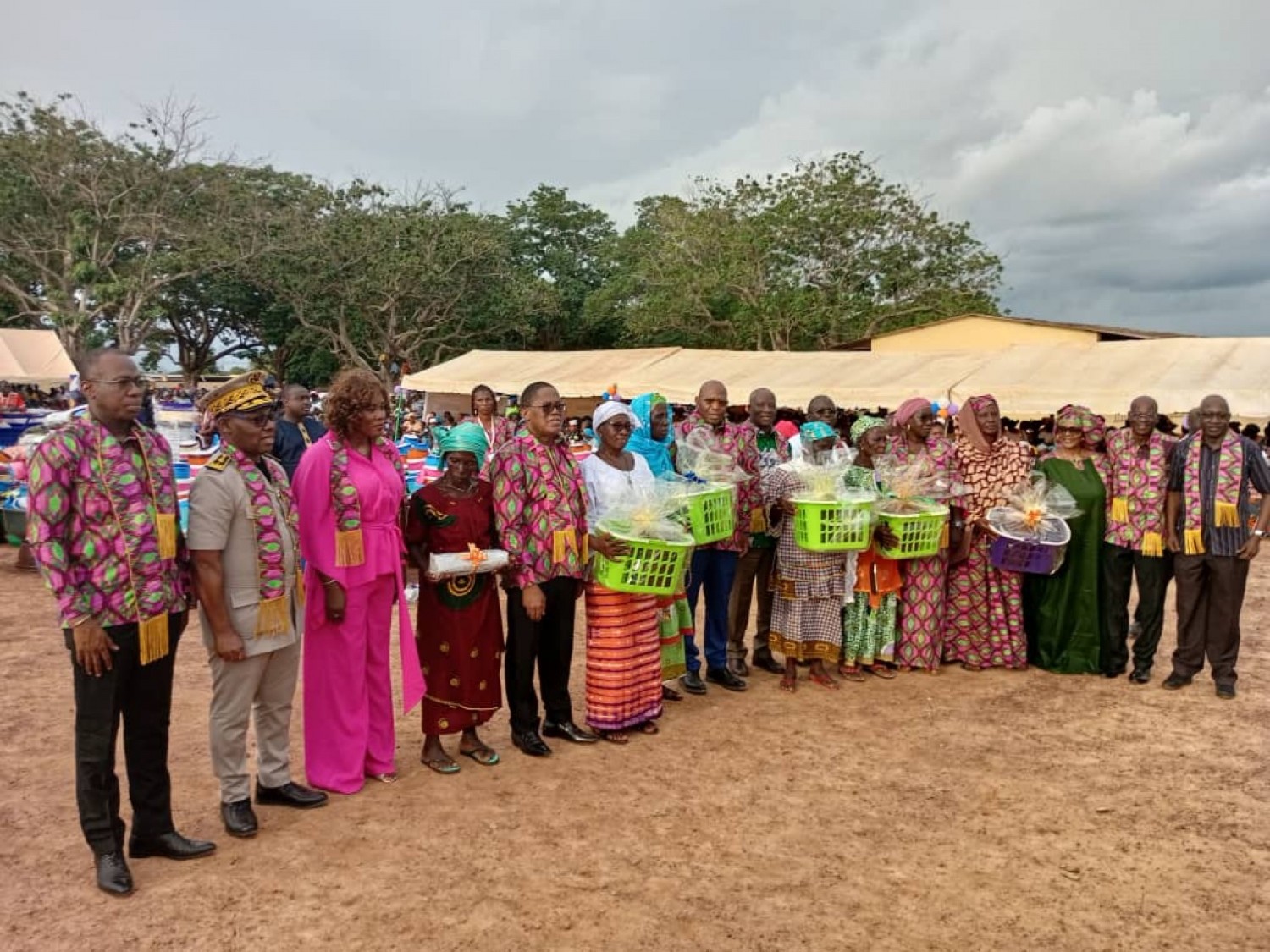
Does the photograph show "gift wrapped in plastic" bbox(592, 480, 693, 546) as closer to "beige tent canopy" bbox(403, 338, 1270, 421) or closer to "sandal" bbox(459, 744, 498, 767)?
"sandal" bbox(459, 744, 498, 767)

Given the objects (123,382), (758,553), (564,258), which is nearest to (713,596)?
(758,553)

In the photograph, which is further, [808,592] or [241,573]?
[808,592]

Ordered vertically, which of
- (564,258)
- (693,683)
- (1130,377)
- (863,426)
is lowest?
(693,683)

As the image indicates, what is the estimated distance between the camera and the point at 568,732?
183 inches

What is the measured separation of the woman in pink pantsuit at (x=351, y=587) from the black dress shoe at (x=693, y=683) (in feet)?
6.39

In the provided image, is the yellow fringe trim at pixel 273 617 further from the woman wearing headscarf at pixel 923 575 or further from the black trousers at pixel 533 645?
the woman wearing headscarf at pixel 923 575

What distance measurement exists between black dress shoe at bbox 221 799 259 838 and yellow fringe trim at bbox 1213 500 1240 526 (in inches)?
212

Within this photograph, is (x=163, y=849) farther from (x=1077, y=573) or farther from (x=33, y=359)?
(x=33, y=359)

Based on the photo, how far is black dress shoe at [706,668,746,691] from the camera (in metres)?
5.56

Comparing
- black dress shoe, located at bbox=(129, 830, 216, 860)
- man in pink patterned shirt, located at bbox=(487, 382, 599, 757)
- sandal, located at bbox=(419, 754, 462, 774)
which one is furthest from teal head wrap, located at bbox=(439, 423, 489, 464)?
black dress shoe, located at bbox=(129, 830, 216, 860)

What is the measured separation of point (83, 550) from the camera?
2965 mm

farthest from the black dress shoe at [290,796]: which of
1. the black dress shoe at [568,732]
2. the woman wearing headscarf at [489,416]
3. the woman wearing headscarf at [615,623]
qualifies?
the woman wearing headscarf at [489,416]

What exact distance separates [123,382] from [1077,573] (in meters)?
5.51

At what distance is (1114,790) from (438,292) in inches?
1142
